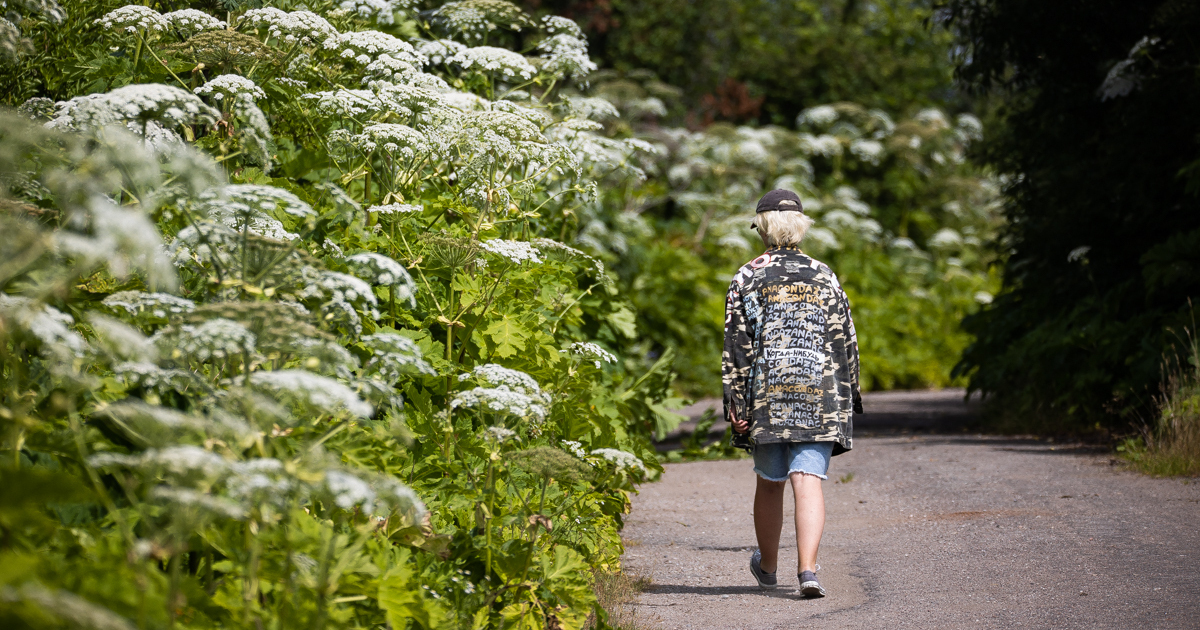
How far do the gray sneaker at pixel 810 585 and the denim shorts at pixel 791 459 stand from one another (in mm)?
415

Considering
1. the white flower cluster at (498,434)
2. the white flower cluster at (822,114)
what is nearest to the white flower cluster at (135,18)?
the white flower cluster at (498,434)

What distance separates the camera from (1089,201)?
956 centimetres

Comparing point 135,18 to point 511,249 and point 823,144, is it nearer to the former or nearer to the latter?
point 511,249

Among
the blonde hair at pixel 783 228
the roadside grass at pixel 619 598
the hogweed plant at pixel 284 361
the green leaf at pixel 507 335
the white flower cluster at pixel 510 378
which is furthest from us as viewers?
the green leaf at pixel 507 335

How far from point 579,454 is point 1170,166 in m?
6.78

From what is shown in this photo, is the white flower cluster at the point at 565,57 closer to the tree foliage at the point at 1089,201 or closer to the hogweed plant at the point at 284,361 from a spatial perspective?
the hogweed plant at the point at 284,361

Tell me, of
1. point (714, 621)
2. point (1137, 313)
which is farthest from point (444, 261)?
point (1137, 313)

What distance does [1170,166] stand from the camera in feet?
29.1

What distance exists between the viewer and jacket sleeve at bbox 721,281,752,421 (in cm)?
470

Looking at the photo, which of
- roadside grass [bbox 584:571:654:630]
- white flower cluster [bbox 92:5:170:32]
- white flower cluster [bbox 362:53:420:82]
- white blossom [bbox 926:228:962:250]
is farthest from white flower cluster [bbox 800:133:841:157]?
white flower cluster [bbox 92:5:170:32]

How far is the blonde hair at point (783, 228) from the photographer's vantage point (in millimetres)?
4809

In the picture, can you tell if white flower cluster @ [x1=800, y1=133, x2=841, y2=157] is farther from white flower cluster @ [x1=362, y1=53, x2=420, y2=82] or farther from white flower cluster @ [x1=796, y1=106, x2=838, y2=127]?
white flower cluster @ [x1=362, y1=53, x2=420, y2=82]

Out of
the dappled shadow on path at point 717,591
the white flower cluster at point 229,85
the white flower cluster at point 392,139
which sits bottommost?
the dappled shadow on path at point 717,591

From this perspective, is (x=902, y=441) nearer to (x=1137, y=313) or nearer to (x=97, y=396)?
(x=1137, y=313)
